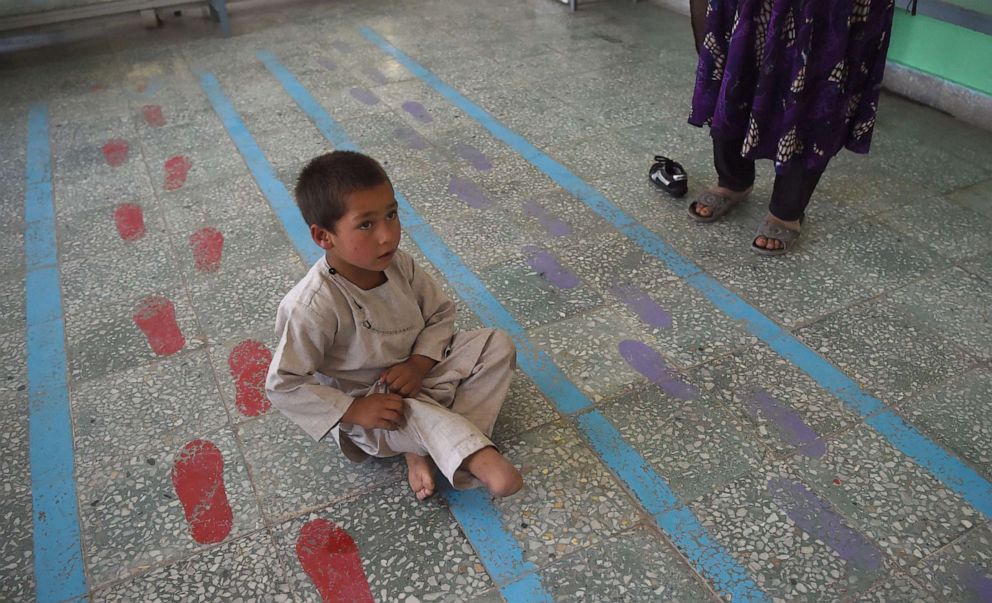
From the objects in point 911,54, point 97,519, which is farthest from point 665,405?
point 911,54

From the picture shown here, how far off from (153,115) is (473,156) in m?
1.96

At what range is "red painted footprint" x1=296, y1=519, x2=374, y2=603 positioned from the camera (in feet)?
5.31

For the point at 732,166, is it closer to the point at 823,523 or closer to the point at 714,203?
the point at 714,203

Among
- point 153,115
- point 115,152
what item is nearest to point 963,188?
point 115,152

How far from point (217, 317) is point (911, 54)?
12.9ft

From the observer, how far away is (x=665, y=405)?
2.11 meters

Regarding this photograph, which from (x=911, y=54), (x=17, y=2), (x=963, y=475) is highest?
(x=17, y=2)

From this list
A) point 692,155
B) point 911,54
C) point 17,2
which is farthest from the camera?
point 17,2

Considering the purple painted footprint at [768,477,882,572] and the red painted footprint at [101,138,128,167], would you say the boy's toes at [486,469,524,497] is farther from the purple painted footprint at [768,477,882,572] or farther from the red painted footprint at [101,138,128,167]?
the red painted footprint at [101,138,128,167]

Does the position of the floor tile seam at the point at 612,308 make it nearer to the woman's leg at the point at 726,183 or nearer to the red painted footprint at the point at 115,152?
the woman's leg at the point at 726,183

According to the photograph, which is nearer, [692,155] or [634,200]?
[634,200]

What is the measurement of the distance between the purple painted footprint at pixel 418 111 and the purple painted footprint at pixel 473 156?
A: 0.40 meters

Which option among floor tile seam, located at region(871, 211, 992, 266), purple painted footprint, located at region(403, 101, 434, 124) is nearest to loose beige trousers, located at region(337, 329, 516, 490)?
floor tile seam, located at region(871, 211, 992, 266)

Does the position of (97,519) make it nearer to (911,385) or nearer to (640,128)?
(911,385)
